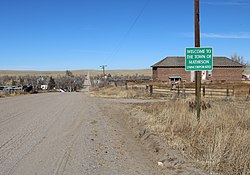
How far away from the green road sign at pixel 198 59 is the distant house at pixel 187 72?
189 feet

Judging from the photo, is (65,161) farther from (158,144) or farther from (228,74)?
(228,74)

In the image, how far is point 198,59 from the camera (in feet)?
37.9

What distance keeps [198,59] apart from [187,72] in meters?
59.2

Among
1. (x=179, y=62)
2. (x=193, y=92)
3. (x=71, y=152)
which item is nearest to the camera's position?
(x=71, y=152)

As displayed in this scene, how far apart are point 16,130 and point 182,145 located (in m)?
6.80

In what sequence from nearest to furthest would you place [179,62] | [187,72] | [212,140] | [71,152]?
[212,140] < [71,152] < [187,72] < [179,62]

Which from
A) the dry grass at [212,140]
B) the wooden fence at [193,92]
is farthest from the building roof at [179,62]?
the dry grass at [212,140]

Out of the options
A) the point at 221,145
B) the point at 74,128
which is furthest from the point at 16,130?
the point at 221,145

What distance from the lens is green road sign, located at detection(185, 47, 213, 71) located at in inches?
452

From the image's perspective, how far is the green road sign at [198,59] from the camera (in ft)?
37.7

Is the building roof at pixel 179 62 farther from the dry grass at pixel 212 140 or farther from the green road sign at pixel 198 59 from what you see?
the dry grass at pixel 212 140

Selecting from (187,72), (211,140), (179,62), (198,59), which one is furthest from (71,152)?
(179,62)

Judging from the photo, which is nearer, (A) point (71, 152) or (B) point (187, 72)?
(A) point (71, 152)

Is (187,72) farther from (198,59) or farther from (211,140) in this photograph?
(211,140)
